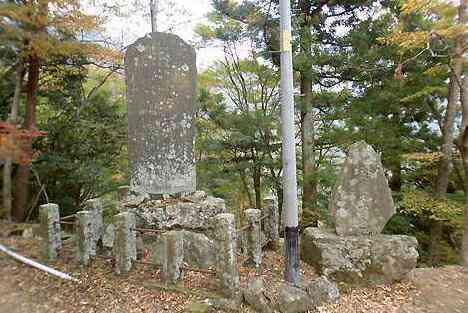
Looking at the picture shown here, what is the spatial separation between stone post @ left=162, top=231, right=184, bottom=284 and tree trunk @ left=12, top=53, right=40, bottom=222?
502 cm

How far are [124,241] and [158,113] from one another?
2.23 meters

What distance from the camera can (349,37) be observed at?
28.0ft

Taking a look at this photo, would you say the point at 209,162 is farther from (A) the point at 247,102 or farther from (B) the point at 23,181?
(B) the point at 23,181

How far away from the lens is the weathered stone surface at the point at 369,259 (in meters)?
5.11

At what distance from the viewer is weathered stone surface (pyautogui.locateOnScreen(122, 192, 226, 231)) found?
557 centimetres

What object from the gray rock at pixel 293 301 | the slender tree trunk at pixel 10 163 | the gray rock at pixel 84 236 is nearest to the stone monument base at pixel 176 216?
the gray rock at pixel 84 236

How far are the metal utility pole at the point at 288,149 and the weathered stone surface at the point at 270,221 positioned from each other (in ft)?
4.92

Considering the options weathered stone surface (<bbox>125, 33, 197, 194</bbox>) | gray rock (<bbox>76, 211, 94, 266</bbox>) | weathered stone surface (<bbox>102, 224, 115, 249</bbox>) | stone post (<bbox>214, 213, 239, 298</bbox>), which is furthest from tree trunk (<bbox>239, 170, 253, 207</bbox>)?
stone post (<bbox>214, 213, 239, 298</bbox>)

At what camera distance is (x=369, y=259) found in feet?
16.8

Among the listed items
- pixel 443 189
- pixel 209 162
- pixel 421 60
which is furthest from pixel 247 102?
pixel 443 189

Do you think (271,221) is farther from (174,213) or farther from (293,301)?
(293,301)

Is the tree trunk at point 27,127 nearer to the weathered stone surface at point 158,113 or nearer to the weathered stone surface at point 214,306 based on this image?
the weathered stone surface at point 158,113

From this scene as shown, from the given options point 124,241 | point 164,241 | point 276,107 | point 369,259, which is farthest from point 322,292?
point 276,107

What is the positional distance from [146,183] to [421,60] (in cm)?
705
